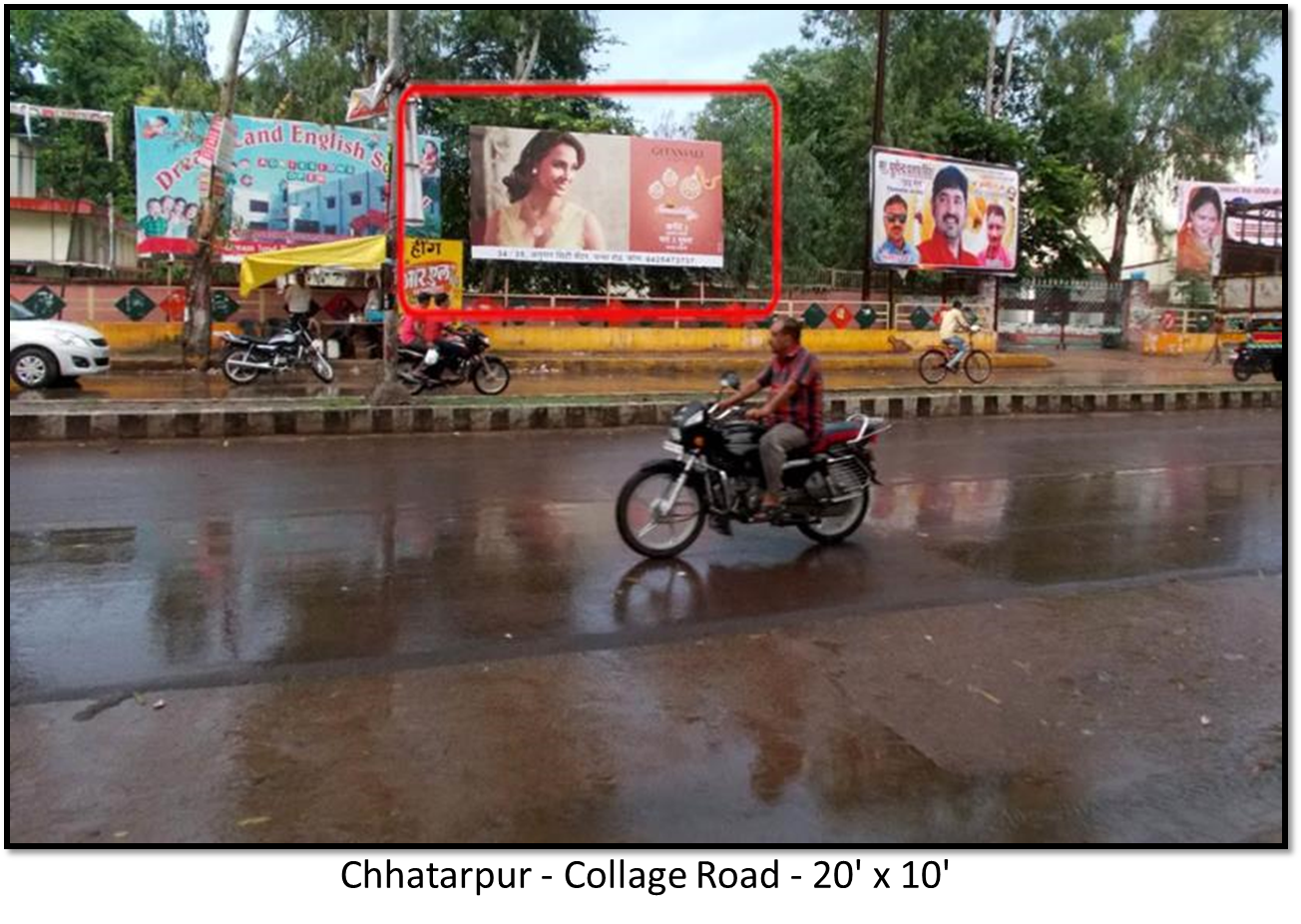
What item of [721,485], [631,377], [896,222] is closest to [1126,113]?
[896,222]

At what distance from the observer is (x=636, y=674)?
430 centimetres

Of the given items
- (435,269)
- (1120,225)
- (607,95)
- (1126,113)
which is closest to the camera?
(607,95)

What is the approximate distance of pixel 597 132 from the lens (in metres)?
22.9

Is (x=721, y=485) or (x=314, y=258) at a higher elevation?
(x=314, y=258)

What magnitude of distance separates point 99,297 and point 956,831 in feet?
71.1

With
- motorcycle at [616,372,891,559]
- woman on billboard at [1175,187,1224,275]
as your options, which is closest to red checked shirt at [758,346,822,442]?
motorcycle at [616,372,891,559]

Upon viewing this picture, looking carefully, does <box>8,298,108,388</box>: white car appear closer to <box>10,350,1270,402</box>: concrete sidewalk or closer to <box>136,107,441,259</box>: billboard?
<box>10,350,1270,402</box>: concrete sidewalk

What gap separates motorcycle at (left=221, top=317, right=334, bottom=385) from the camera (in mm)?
15906

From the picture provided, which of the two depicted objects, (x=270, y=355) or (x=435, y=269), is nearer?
(x=270, y=355)

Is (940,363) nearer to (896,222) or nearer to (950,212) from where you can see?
(896,222)

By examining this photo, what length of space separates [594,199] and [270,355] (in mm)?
8564

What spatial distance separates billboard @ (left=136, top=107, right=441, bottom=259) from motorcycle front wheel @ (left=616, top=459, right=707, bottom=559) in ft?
49.3

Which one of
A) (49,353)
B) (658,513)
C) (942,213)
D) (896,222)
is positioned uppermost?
(942,213)

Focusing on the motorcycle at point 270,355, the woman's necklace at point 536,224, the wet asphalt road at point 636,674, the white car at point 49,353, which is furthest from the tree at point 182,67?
the wet asphalt road at point 636,674
